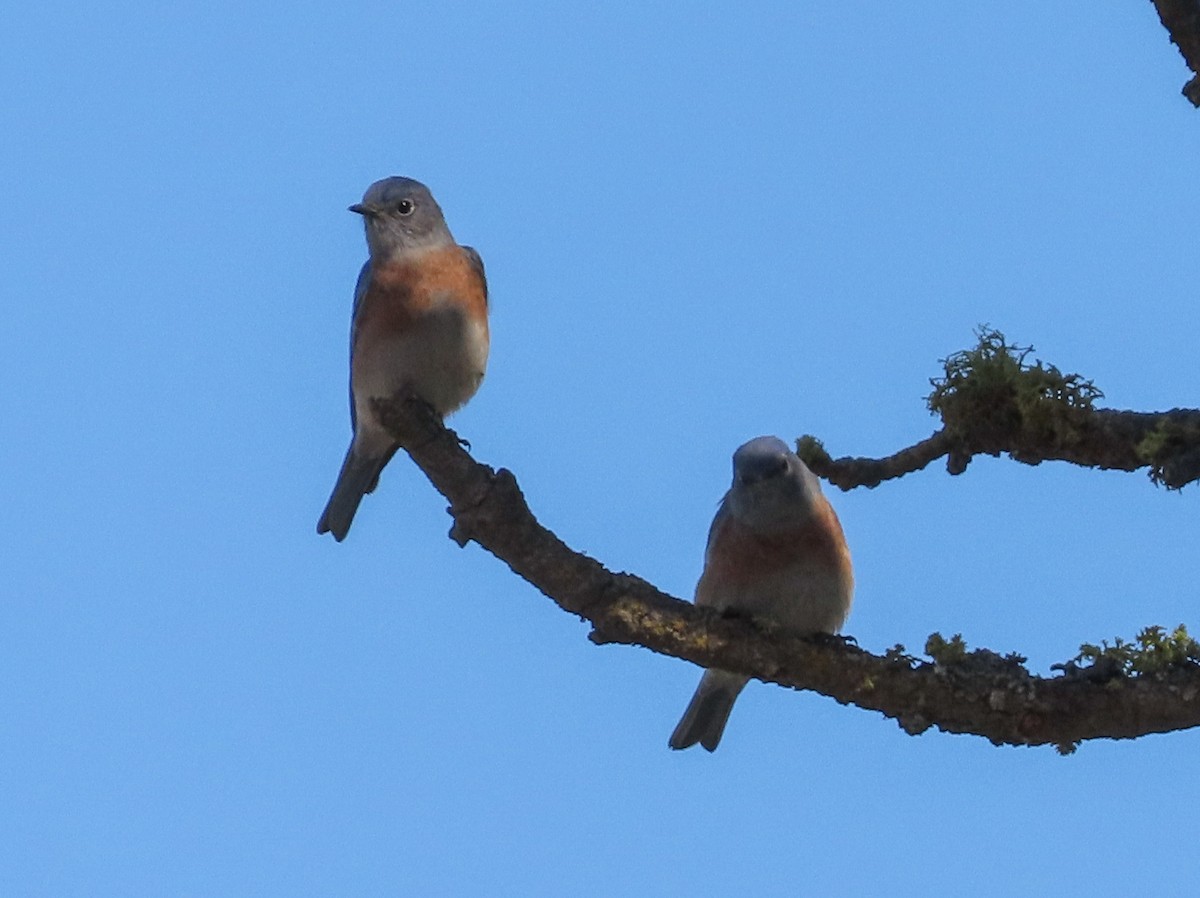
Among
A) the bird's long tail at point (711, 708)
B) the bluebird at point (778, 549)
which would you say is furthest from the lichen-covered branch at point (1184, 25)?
the bird's long tail at point (711, 708)

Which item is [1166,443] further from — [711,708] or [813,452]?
[711,708]

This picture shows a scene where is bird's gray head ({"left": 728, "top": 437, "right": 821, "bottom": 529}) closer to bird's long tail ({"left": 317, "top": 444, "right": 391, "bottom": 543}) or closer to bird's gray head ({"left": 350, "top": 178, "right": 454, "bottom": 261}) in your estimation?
bird's gray head ({"left": 350, "top": 178, "right": 454, "bottom": 261})

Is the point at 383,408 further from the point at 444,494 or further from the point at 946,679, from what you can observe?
the point at 946,679

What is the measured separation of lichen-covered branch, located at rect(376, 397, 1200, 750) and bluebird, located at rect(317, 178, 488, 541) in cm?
243

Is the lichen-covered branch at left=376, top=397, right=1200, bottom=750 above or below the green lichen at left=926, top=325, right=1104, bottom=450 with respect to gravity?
below

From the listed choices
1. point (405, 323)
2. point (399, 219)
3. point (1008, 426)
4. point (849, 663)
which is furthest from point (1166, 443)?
point (399, 219)

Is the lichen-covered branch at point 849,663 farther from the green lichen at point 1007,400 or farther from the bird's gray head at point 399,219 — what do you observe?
the bird's gray head at point 399,219

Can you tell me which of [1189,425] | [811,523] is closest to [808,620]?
[811,523]

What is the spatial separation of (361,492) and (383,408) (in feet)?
9.41

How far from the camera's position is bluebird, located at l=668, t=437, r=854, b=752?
7164 mm

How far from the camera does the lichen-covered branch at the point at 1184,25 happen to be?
4.63m

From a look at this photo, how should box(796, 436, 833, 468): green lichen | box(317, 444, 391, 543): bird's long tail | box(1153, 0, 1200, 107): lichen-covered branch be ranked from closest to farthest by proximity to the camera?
box(1153, 0, 1200, 107): lichen-covered branch → box(796, 436, 833, 468): green lichen → box(317, 444, 391, 543): bird's long tail

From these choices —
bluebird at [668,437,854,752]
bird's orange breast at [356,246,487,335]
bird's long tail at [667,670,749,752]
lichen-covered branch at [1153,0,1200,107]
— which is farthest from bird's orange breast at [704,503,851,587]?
lichen-covered branch at [1153,0,1200,107]

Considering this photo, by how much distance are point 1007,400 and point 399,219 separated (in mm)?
4298
